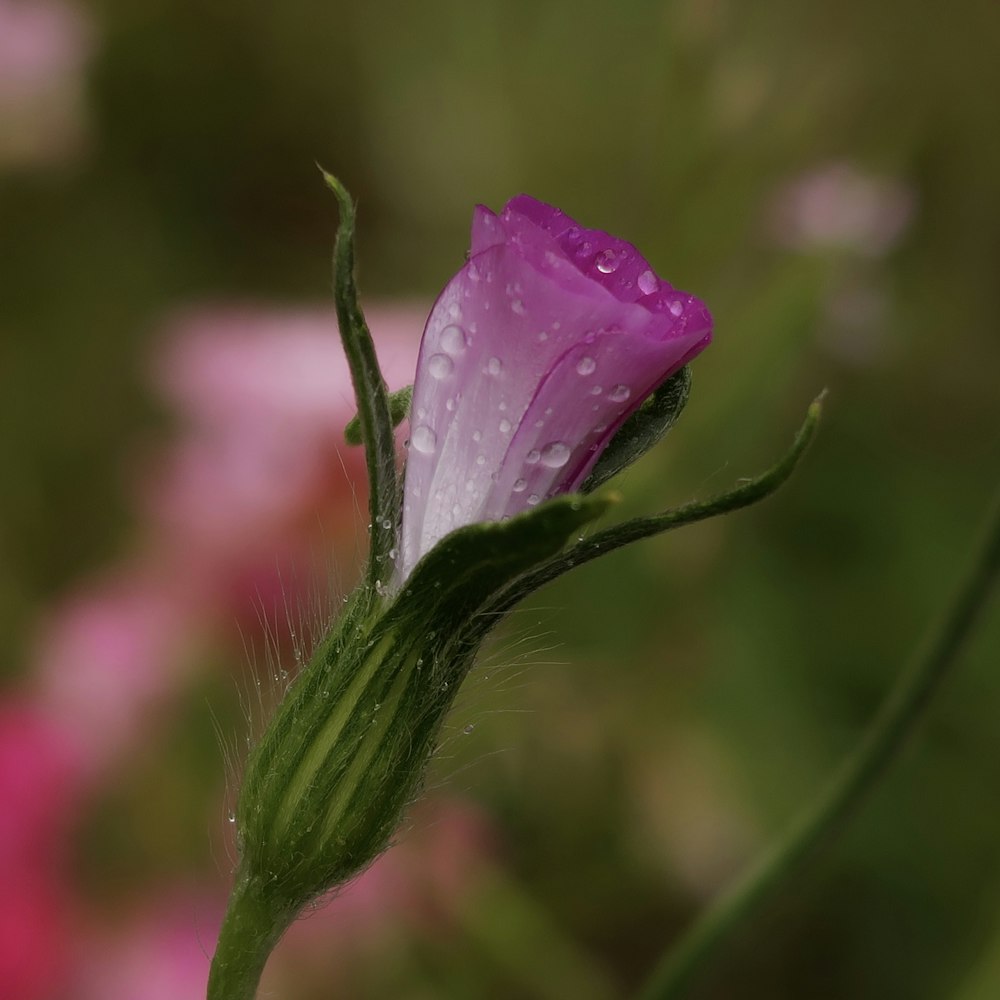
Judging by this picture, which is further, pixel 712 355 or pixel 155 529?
pixel 155 529

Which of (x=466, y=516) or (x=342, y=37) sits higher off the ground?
(x=466, y=516)

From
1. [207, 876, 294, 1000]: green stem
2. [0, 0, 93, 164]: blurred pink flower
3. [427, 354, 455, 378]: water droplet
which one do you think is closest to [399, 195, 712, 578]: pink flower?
[427, 354, 455, 378]: water droplet

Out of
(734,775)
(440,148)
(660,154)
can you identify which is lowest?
(734,775)

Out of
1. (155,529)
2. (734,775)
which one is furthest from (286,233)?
(734,775)

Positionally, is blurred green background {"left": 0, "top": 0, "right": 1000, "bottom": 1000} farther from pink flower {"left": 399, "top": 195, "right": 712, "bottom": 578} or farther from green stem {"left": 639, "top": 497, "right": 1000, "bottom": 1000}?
pink flower {"left": 399, "top": 195, "right": 712, "bottom": 578}

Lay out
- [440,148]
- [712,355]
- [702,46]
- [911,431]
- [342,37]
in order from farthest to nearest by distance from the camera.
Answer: [342,37]
[440,148]
[911,431]
[712,355]
[702,46]

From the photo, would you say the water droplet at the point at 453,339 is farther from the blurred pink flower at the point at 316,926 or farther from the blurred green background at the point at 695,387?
the blurred pink flower at the point at 316,926

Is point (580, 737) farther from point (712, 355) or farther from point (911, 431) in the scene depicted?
point (911, 431)
